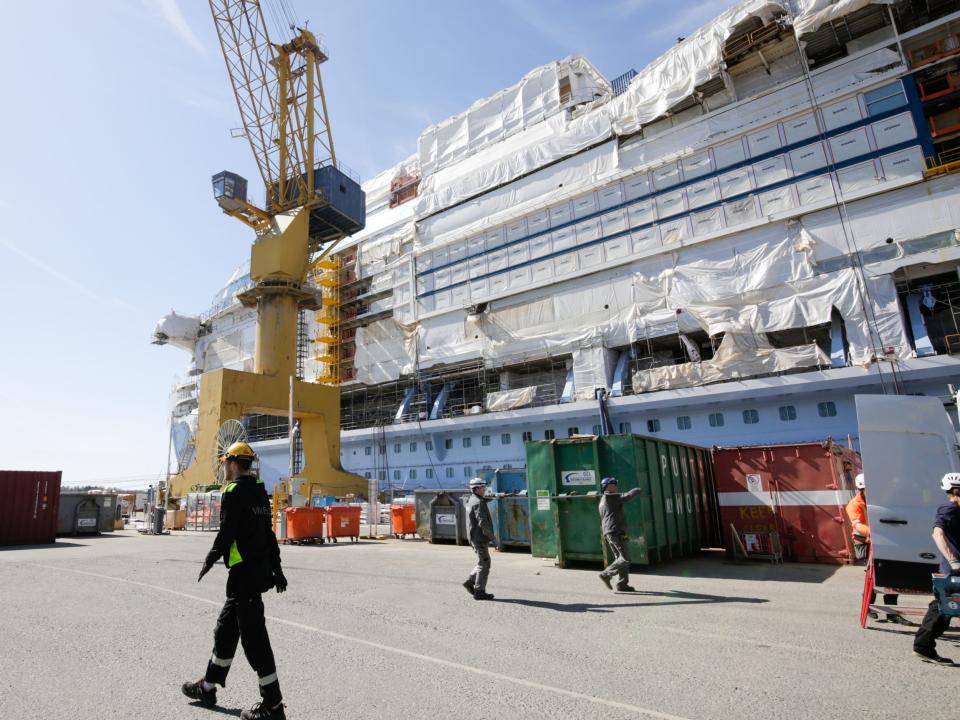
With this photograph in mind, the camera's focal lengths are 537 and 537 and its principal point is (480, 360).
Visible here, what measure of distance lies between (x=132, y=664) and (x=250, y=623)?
194 centimetres

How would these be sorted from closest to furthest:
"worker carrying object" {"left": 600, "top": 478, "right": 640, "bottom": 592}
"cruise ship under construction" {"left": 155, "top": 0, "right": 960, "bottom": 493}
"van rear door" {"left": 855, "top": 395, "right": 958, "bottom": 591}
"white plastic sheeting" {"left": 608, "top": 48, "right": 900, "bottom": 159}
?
1. "van rear door" {"left": 855, "top": 395, "right": 958, "bottom": 591}
2. "worker carrying object" {"left": 600, "top": 478, "right": 640, "bottom": 592}
3. "cruise ship under construction" {"left": 155, "top": 0, "right": 960, "bottom": 493}
4. "white plastic sheeting" {"left": 608, "top": 48, "right": 900, "bottom": 159}

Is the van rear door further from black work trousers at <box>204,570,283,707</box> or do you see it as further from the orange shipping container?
the orange shipping container

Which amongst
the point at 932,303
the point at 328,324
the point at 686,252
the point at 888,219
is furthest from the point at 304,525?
the point at 328,324

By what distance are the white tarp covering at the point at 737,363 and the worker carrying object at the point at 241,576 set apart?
20.6 meters

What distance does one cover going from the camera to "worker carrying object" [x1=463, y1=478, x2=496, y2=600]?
23.4 feet

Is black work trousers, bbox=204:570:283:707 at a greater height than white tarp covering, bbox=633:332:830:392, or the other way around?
white tarp covering, bbox=633:332:830:392

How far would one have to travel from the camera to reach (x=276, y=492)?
17906 mm

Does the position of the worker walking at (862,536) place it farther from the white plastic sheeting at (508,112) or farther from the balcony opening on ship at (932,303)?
the white plastic sheeting at (508,112)

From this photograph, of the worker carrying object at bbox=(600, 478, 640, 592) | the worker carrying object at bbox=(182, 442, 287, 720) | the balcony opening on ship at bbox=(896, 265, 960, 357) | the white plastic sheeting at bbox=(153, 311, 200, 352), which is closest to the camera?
the worker carrying object at bbox=(182, 442, 287, 720)

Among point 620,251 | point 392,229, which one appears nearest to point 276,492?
point 620,251

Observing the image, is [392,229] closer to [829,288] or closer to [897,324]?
[829,288]

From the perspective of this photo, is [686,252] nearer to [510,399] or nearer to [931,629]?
[510,399]

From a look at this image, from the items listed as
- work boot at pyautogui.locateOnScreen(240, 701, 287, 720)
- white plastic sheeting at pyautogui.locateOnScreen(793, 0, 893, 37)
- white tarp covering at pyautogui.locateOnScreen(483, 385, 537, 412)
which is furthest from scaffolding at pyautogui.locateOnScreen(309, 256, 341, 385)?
work boot at pyautogui.locateOnScreen(240, 701, 287, 720)

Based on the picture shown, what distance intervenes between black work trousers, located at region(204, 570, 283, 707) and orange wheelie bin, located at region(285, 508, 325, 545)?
44.3 ft
